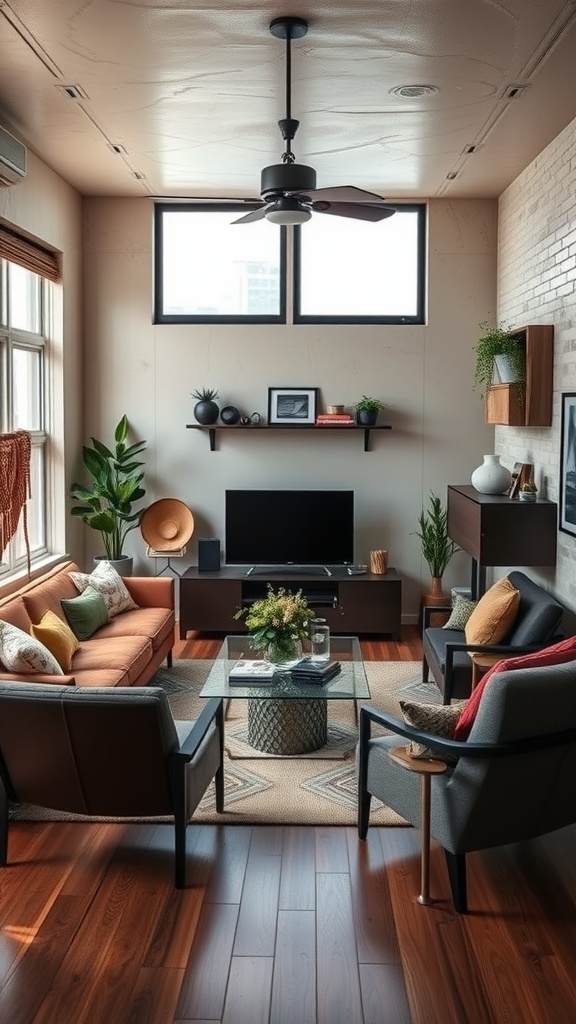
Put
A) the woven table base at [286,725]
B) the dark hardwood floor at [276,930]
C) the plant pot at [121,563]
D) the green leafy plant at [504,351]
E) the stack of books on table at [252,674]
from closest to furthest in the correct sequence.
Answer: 1. the dark hardwood floor at [276,930]
2. the stack of books on table at [252,674]
3. the woven table base at [286,725]
4. the green leafy plant at [504,351]
5. the plant pot at [121,563]

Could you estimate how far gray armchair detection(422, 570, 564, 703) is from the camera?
4.84 meters

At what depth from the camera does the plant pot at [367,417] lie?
7.33m

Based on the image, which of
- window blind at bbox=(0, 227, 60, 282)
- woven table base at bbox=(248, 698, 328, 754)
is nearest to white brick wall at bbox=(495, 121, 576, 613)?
woven table base at bbox=(248, 698, 328, 754)

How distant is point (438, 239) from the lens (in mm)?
7445

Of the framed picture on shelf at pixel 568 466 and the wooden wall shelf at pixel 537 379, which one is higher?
the wooden wall shelf at pixel 537 379

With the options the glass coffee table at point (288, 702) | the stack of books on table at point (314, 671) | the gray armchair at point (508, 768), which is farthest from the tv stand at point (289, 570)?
the gray armchair at point (508, 768)

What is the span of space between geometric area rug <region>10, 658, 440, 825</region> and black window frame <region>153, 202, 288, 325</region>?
298 centimetres

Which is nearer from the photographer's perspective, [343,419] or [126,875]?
[126,875]

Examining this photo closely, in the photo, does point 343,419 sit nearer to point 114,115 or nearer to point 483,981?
point 114,115

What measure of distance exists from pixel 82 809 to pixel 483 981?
5.07ft

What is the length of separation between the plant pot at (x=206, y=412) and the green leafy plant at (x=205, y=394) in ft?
0.20

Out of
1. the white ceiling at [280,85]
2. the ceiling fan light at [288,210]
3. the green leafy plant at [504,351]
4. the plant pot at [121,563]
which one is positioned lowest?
the plant pot at [121,563]

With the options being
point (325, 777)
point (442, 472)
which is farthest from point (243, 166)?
point (325, 777)

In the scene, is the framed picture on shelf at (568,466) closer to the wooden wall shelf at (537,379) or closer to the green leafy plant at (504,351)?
the wooden wall shelf at (537,379)
